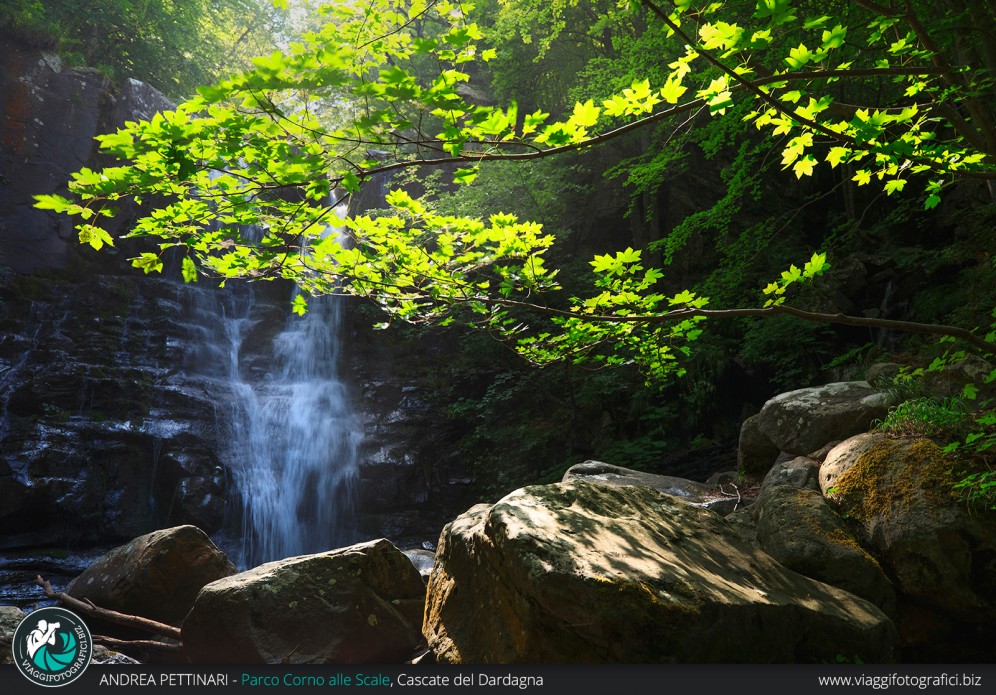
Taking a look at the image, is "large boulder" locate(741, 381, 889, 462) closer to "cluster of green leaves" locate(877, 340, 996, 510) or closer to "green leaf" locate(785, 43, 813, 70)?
"cluster of green leaves" locate(877, 340, 996, 510)

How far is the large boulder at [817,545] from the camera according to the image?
371 centimetres

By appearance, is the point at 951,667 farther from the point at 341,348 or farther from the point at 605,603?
the point at 341,348

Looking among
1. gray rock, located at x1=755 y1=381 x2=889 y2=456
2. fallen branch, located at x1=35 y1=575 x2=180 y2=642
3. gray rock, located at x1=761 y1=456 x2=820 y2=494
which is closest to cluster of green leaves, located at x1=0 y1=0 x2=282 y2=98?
fallen branch, located at x1=35 y1=575 x2=180 y2=642

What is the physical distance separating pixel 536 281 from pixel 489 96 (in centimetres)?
1586

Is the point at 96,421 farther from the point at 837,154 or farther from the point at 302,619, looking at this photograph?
the point at 837,154

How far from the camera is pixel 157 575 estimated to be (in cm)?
543

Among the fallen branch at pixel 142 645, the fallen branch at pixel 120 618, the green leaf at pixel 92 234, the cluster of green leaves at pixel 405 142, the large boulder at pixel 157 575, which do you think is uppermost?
the cluster of green leaves at pixel 405 142

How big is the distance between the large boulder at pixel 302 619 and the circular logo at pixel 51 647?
3.92ft

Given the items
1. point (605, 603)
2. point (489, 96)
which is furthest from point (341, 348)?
point (605, 603)

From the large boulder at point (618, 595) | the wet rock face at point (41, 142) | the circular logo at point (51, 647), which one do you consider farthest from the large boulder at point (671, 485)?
the wet rock face at point (41, 142)

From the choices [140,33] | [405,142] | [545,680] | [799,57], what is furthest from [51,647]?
[140,33]

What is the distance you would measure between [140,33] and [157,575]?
17552mm

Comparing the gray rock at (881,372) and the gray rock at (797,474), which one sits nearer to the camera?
the gray rock at (797,474)

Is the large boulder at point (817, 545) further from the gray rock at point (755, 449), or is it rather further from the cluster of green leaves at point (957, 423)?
the gray rock at point (755, 449)
